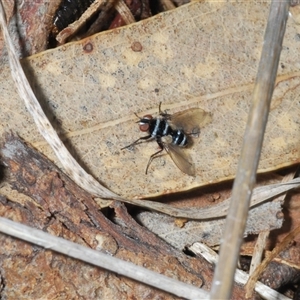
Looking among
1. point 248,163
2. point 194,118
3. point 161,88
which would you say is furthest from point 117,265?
point 161,88

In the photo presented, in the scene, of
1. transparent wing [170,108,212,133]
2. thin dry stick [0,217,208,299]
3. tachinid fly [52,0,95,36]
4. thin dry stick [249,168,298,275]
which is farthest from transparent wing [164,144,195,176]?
tachinid fly [52,0,95,36]

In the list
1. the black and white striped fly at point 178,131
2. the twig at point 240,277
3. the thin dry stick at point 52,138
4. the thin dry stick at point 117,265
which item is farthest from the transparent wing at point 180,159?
the thin dry stick at point 117,265

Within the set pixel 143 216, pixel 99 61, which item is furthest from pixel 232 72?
pixel 143 216

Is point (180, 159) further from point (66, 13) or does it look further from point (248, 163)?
point (66, 13)

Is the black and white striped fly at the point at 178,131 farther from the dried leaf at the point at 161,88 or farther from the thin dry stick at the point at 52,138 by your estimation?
the thin dry stick at the point at 52,138

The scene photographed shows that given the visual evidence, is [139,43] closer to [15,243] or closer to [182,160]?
[182,160]

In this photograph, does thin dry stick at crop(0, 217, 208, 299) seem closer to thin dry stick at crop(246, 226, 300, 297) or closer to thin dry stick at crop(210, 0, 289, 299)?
thin dry stick at crop(210, 0, 289, 299)

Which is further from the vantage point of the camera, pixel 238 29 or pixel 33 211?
pixel 238 29
